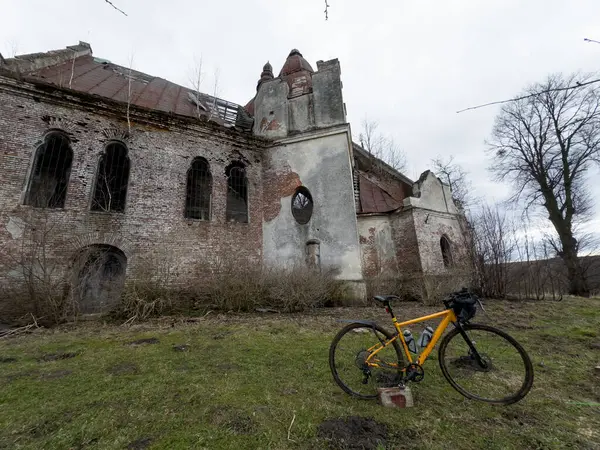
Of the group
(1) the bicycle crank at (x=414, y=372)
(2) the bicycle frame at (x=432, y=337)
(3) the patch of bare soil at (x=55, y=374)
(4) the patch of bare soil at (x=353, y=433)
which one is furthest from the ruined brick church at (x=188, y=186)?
(4) the patch of bare soil at (x=353, y=433)

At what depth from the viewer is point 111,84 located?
41.8 feet

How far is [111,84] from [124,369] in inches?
565

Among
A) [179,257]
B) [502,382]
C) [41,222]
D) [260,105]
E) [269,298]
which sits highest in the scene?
[260,105]

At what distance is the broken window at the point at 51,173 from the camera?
8008 millimetres

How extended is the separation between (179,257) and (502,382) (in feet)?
29.4

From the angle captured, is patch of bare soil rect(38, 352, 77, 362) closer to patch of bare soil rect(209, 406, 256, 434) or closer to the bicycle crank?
patch of bare soil rect(209, 406, 256, 434)

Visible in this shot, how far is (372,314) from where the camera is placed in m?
7.70

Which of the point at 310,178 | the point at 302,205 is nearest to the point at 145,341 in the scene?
Answer: the point at 302,205

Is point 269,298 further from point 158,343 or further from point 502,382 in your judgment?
point 502,382

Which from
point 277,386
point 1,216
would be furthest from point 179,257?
point 277,386

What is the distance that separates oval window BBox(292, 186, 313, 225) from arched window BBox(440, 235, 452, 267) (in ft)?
24.8

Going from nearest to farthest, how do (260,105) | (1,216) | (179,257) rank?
(1,216) → (179,257) → (260,105)

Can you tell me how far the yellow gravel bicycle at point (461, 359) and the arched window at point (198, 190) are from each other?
8.70m

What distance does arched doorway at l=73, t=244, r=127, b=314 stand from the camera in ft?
23.6
